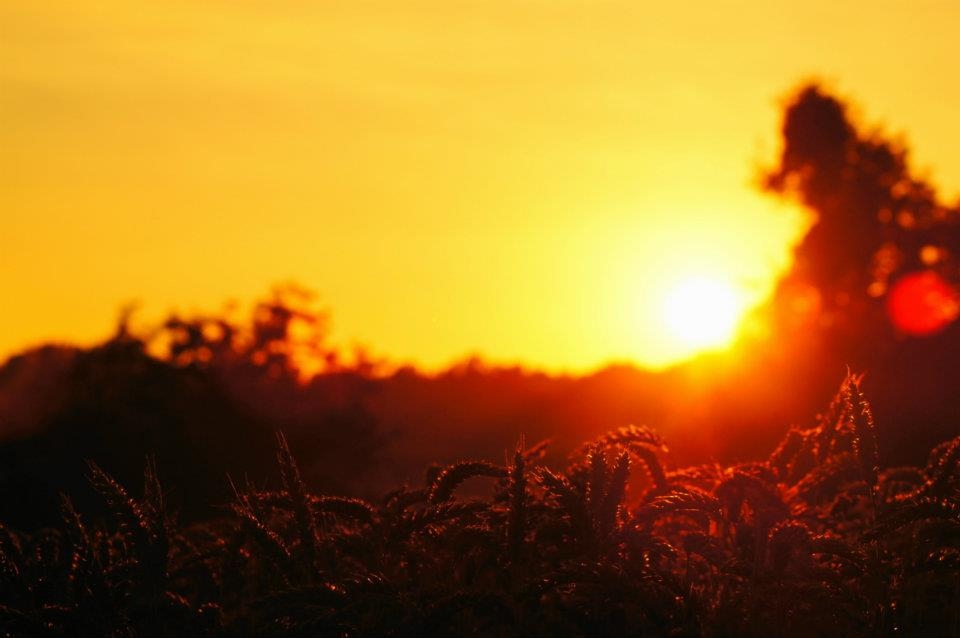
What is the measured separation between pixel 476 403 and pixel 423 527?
24.5 m

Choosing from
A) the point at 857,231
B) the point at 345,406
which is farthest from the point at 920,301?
the point at 345,406

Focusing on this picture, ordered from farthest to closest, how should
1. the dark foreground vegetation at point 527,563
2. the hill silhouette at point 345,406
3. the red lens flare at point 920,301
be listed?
1. the red lens flare at point 920,301
2. the hill silhouette at point 345,406
3. the dark foreground vegetation at point 527,563

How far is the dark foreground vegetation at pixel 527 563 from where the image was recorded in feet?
16.8

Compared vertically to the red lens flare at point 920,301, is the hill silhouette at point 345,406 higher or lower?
lower

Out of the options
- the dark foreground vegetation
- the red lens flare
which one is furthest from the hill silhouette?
the dark foreground vegetation

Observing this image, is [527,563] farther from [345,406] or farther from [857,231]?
[857,231]

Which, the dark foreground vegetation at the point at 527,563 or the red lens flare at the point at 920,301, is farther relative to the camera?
the red lens flare at the point at 920,301

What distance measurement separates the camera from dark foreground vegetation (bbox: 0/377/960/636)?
5.11 meters

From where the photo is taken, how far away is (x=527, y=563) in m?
5.64

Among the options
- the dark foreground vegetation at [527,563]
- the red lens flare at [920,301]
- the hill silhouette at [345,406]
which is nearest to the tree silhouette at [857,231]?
the red lens flare at [920,301]

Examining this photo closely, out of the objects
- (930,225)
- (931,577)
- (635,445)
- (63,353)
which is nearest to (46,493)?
(63,353)

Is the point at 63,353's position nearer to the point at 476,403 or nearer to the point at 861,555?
the point at 476,403

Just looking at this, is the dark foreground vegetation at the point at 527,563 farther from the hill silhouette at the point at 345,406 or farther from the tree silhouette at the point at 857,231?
the tree silhouette at the point at 857,231

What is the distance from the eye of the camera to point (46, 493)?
20.9m
